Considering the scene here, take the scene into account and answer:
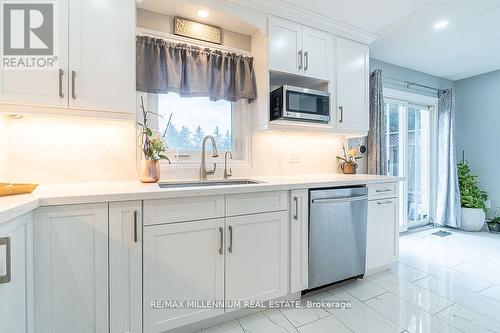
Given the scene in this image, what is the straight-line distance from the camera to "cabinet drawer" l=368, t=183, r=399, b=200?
7.65 feet

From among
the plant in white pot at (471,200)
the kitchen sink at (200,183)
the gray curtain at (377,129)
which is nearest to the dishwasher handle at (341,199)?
the kitchen sink at (200,183)

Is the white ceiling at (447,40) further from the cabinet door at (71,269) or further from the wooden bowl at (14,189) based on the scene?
the wooden bowl at (14,189)

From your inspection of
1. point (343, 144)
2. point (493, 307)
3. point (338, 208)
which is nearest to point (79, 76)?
point (338, 208)

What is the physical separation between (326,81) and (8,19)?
7.94 ft

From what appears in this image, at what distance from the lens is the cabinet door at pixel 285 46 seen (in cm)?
220

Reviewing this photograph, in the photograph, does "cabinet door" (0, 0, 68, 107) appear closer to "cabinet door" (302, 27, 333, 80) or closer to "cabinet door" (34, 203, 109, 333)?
"cabinet door" (34, 203, 109, 333)

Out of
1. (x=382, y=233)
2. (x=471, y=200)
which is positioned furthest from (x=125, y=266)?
(x=471, y=200)

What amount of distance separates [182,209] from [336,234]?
4.33ft

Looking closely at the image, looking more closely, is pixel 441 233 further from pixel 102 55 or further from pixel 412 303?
pixel 102 55

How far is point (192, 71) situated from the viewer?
2.13 m

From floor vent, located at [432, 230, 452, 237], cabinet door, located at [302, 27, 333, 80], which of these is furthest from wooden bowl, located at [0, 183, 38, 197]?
floor vent, located at [432, 230, 452, 237]

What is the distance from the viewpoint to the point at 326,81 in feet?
8.18

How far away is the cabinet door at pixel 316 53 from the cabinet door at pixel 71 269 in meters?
2.11

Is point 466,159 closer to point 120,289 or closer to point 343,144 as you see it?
point 343,144
